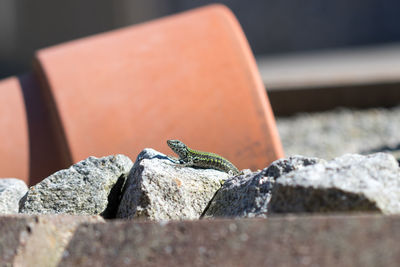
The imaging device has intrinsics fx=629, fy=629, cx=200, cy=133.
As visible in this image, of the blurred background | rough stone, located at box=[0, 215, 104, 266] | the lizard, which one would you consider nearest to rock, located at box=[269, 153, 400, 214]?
rough stone, located at box=[0, 215, 104, 266]

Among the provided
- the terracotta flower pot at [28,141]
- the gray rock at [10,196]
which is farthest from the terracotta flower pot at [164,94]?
the gray rock at [10,196]

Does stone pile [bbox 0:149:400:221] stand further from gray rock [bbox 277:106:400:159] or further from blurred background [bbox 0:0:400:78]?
blurred background [bbox 0:0:400:78]

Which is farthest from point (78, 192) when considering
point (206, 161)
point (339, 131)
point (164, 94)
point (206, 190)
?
point (339, 131)

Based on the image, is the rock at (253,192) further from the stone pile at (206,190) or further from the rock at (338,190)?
the rock at (338,190)

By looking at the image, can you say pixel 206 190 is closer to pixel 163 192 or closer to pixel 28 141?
pixel 163 192

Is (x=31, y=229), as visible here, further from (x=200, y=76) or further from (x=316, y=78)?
(x=316, y=78)

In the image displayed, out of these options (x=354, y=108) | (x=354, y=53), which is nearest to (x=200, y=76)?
(x=354, y=108)

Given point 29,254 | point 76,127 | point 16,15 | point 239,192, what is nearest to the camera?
point 29,254
